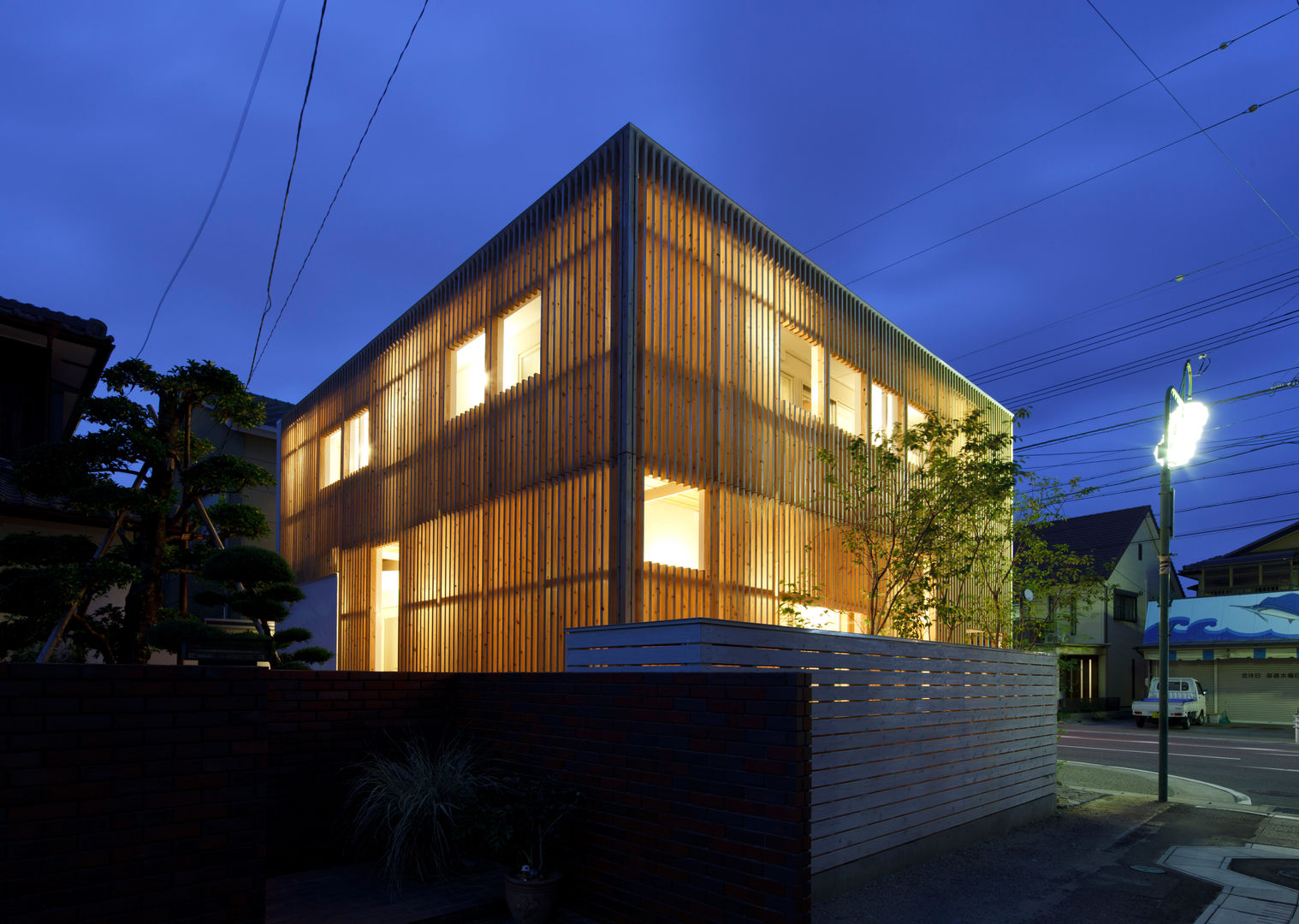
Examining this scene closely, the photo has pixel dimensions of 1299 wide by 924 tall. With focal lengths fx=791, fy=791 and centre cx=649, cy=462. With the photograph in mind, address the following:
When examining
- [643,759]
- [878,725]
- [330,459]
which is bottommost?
[878,725]

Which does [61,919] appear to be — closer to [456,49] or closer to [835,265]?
[456,49]

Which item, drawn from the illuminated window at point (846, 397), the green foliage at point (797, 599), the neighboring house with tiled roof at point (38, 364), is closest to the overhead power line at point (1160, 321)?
the illuminated window at point (846, 397)

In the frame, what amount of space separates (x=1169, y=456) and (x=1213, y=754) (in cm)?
1014

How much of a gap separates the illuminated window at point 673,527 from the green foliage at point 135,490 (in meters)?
4.92

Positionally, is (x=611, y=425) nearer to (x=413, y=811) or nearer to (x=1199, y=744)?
(x=413, y=811)

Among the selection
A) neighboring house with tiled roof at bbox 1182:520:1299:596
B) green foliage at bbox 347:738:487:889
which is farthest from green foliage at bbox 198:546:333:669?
neighboring house with tiled roof at bbox 1182:520:1299:596

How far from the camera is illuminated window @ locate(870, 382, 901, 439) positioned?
13.6 meters

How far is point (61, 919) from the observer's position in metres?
3.91

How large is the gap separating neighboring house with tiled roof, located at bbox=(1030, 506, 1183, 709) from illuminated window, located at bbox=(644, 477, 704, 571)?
2307cm

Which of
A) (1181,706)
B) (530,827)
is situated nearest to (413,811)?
(530,827)

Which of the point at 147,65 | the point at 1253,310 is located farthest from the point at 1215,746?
the point at 147,65

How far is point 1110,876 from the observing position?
7172mm

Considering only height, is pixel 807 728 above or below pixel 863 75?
below

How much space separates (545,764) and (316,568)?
12.0 meters
